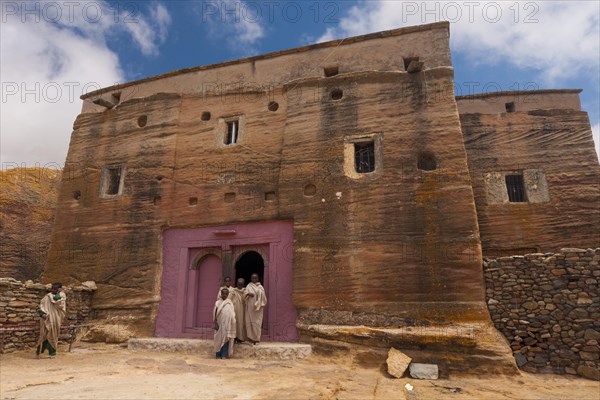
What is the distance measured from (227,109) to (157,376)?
857 cm

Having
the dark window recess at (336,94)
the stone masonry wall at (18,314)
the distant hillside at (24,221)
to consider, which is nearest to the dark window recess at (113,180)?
the stone masonry wall at (18,314)

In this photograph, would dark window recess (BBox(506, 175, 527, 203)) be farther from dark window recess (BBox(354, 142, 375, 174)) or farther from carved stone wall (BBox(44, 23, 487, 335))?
dark window recess (BBox(354, 142, 375, 174))

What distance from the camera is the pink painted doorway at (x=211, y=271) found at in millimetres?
11344

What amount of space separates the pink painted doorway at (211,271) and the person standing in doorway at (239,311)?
1064mm

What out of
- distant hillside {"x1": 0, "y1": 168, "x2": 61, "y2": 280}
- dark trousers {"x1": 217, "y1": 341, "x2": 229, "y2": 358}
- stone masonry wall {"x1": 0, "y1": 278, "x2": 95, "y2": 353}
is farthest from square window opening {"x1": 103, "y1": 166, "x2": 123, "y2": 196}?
distant hillside {"x1": 0, "y1": 168, "x2": 61, "y2": 280}

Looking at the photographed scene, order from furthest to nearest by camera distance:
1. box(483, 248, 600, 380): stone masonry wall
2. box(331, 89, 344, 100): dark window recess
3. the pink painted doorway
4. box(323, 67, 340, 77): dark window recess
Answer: box(323, 67, 340, 77): dark window recess
box(331, 89, 344, 100): dark window recess
the pink painted doorway
box(483, 248, 600, 380): stone masonry wall

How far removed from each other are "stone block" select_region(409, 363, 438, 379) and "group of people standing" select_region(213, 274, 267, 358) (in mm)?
3561

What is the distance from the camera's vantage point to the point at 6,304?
9.93 m

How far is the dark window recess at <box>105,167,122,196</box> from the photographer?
1399 centimetres

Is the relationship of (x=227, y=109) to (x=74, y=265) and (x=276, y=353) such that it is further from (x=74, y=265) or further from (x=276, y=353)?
(x=276, y=353)

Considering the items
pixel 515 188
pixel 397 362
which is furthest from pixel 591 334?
pixel 515 188

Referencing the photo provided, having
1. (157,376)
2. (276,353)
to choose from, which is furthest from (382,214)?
(157,376)

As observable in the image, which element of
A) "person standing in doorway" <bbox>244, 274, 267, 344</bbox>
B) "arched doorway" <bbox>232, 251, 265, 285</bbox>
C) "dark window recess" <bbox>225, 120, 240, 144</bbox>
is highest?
"dark window recess" <bbox>225, 120, 240, 144</bbox>

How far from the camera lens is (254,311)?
10.3 meters
